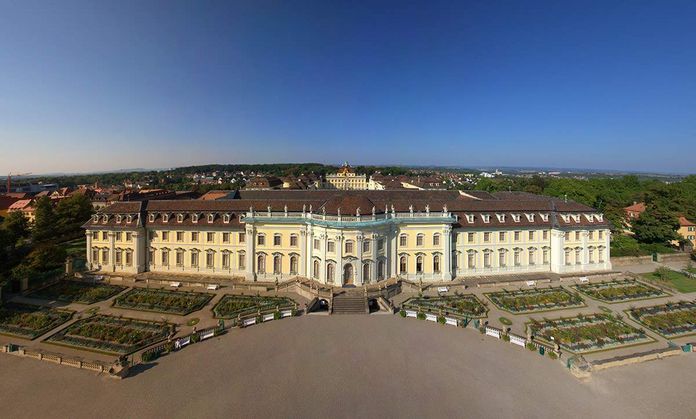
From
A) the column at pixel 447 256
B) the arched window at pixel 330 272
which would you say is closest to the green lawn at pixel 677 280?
the column at pixel 447 256

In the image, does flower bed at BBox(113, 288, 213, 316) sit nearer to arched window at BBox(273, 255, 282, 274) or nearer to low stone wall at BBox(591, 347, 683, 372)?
arched window at BBox(273, 255, 282, 274)

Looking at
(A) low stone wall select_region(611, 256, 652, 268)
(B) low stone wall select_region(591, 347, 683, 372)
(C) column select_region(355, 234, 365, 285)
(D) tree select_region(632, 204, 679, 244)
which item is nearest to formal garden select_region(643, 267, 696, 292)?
(A) low stone wall select_region(611, 256, 652, 268)

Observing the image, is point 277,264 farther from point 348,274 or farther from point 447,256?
point 447,256

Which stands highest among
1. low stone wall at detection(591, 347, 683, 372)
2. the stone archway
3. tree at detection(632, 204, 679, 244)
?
tree at detection(632, 204, 679, 244)

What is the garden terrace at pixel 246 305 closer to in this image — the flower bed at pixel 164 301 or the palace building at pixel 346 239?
the flower bed at pixel 164 301

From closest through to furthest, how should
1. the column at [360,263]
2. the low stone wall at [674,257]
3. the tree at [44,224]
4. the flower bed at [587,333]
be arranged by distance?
the flower bed at [587,333], the column at [360,263], the low stone wall at [674,257], the tree at [44,224]

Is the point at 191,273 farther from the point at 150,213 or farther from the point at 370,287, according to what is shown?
the point at 370,287
